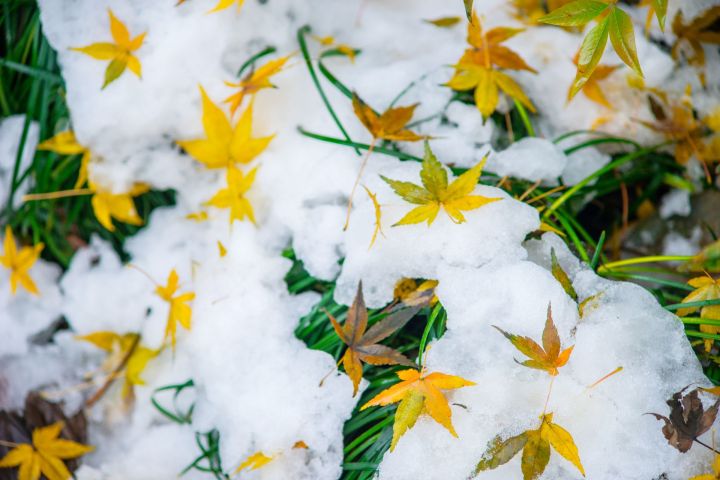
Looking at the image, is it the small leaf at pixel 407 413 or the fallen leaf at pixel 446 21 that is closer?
the small leaf at pixel 407 413

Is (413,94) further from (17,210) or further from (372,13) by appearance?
(17,210)

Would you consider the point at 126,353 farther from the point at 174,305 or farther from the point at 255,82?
the point at 255,82

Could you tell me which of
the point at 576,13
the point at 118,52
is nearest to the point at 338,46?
the point at 118,52

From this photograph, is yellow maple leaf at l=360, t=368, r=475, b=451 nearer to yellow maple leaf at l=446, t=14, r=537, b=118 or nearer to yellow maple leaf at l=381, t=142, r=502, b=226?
yellow maple leaf at l=381, t=142, r=502, b=226

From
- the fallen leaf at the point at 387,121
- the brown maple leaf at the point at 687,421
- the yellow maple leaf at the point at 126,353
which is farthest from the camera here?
the yellow maple leaf at the point at 126,353

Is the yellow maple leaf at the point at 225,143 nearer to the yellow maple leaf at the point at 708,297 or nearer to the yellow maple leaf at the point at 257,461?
the yellow maple leaf at the point at 257,461

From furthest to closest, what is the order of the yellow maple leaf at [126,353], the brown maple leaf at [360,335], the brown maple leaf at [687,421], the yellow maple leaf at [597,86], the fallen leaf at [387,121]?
the yellow maple leaf at [126,353] < the yellow maple leaf at [597,86] < the fallen leaf at [387,121] < the brown maple leaf at [360,335] < the brown maple leaf at [687,421]

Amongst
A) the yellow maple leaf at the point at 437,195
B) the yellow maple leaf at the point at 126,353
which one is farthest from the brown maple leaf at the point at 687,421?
the yellow maple leaf at the point at 126,353
